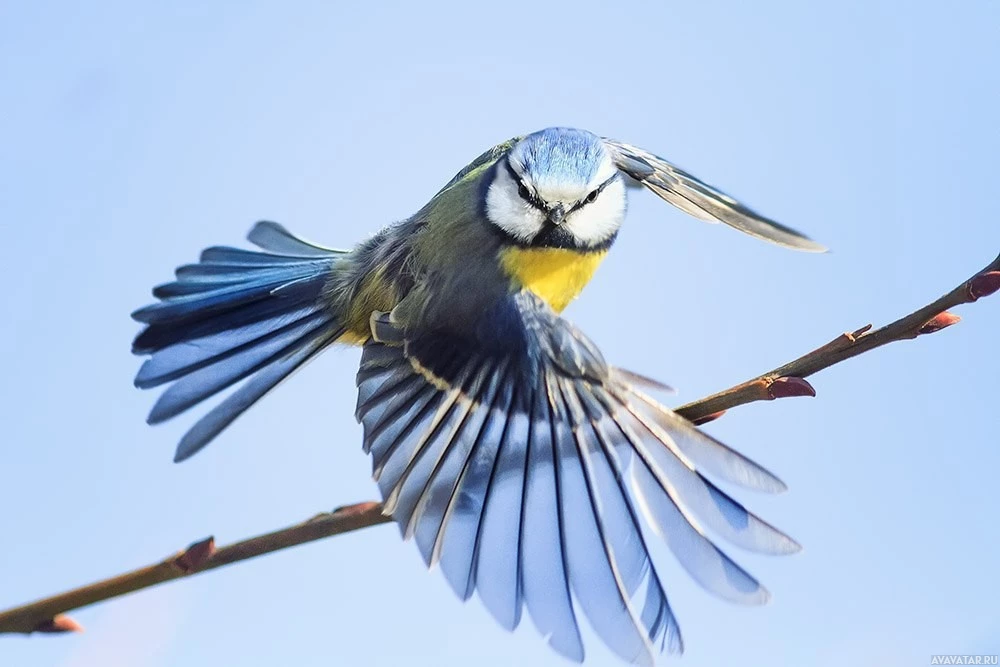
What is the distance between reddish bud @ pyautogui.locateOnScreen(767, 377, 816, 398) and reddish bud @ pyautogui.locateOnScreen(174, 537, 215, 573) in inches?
17.4

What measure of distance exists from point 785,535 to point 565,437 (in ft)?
0.98

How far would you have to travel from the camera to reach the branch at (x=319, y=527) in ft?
2.60

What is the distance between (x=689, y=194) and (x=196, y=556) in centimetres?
74

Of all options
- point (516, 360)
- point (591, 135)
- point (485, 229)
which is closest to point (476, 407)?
point (516, 360)

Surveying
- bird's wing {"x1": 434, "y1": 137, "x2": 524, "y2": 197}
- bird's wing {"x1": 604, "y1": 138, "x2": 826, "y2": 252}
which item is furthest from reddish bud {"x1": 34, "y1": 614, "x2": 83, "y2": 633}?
bird's wing {"x1": 604, "y1": 138, "x2": 826, "y2": 252}

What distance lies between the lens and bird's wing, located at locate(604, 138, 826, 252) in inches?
46.0

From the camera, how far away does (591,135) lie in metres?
1.12

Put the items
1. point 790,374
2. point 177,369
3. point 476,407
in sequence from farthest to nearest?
point 177,369, point 476,407, point 790,374

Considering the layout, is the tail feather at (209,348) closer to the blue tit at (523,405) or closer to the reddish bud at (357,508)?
the blue tit at (523,405)

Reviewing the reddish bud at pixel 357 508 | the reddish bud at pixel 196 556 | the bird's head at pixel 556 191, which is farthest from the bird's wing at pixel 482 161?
the reddish bud at pixel 196 556

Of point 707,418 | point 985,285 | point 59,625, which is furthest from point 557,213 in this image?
point 59,625

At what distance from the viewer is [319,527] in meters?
0.84

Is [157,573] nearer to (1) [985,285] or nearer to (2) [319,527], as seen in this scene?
(2) [319,527]

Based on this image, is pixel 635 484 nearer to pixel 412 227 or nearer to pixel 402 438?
pixel 402 438
